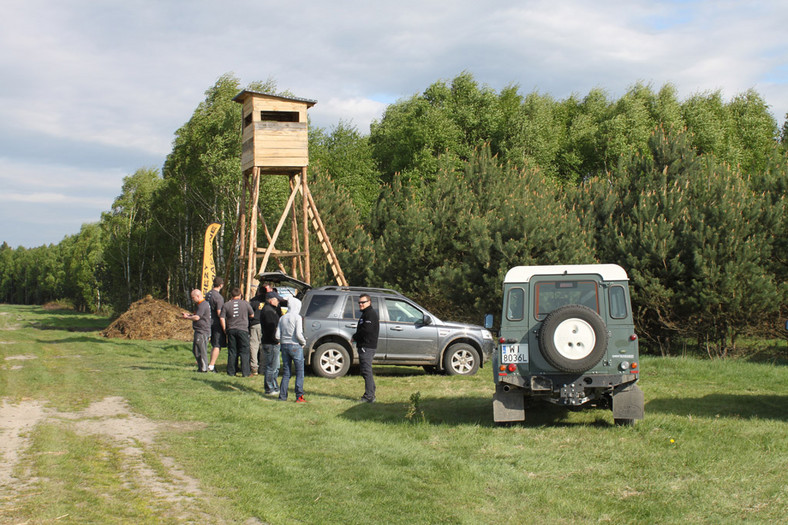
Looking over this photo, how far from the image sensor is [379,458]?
784 cm

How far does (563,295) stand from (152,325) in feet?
76.8

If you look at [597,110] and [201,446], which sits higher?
[597,110]

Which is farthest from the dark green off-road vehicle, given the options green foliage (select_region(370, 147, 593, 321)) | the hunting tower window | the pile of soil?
the pile of soil

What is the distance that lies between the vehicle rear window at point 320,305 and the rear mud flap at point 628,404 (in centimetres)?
751

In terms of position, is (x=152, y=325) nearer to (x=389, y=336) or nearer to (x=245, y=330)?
(x=245, y=330)

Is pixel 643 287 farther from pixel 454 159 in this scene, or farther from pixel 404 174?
pixel 404 174

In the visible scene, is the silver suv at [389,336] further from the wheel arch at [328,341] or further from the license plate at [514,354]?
the license plate at [514,354]

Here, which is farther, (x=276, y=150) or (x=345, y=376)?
(x=276, y=150)

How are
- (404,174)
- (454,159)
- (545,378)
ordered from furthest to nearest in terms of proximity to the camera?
(404,174) < (454,159) < (545,378)

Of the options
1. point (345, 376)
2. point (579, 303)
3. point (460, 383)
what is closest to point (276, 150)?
point (345, 376)

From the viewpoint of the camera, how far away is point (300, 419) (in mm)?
10281

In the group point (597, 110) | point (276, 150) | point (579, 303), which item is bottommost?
point (579, 303)

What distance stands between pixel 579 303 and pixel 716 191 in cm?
1355

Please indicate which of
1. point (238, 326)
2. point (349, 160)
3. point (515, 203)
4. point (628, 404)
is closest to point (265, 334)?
point (238, 326)
